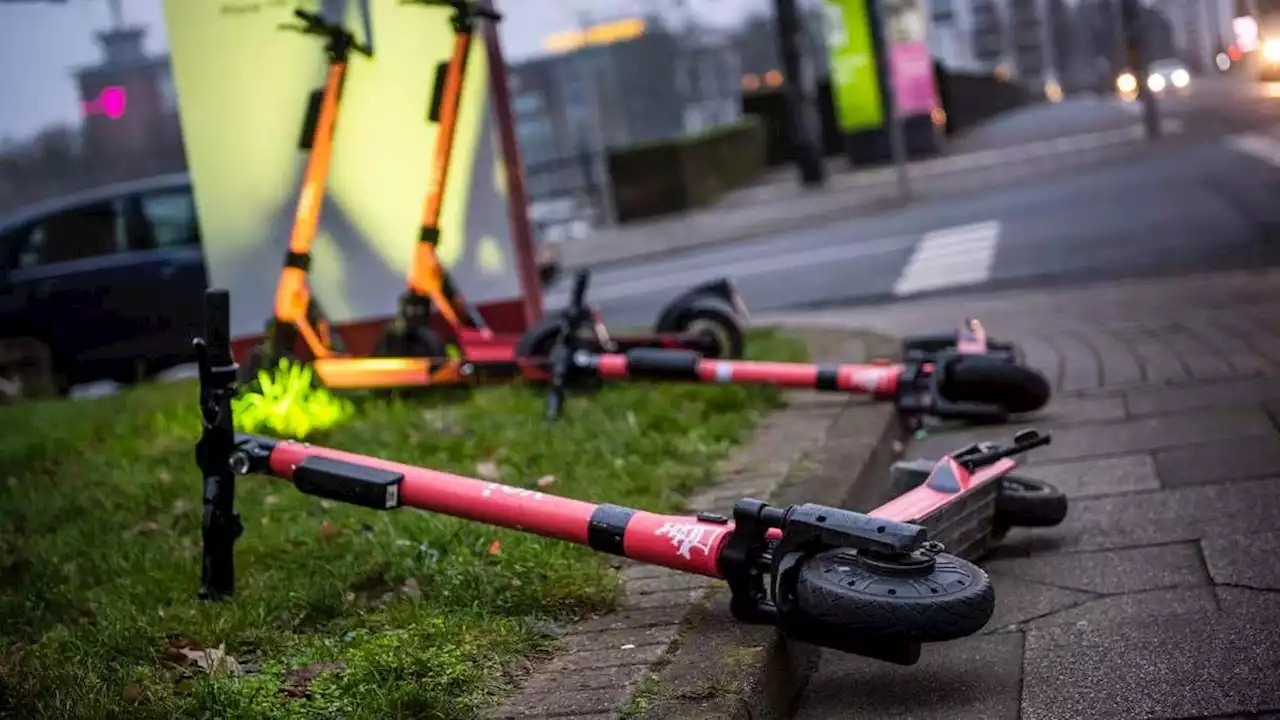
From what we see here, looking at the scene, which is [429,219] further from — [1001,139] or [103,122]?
→ [1001,139]

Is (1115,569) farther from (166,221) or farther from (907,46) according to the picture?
(907,46)

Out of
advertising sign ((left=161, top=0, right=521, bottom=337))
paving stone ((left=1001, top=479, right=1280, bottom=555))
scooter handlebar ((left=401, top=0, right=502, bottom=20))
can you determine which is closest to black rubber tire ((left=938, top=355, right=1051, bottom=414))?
paving stone ((left=1001, top=479, right=1280, bottom=555))

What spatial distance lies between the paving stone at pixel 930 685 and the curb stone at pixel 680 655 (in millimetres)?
85

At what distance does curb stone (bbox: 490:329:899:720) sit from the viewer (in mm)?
3510

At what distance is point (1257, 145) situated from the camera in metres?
19.9

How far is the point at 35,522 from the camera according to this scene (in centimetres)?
619

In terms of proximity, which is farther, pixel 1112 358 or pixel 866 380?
pixel 1112 358

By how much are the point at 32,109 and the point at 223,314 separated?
8.30 meters

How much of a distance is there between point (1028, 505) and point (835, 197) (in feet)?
61.3

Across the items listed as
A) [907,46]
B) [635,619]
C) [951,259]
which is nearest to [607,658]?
[635,619]

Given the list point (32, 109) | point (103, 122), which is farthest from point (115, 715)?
point (103, 122)

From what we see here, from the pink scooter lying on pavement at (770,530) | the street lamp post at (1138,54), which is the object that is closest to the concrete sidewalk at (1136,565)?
the pink scooter lying on pavement at (770,530)

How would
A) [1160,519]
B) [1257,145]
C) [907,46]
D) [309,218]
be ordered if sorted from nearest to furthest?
[1160,519] < [309,218] < [1257,145] < [907,46]

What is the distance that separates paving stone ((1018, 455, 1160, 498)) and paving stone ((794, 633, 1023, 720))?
146cm
